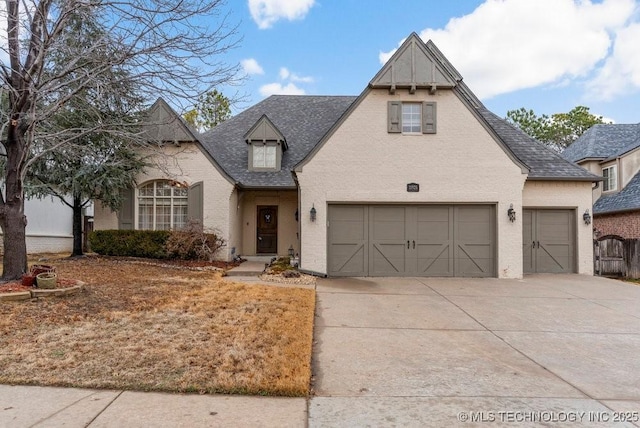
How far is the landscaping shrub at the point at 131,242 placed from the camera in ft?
43.6

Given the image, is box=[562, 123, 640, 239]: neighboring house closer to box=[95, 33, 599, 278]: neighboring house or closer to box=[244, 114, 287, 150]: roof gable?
box=[95, 33, 599, 278]: neighboring house

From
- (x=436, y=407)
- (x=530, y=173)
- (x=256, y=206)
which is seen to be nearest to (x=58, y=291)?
(x=436, y=407)

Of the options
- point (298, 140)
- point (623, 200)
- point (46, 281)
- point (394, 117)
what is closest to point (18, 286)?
point (46, 281)

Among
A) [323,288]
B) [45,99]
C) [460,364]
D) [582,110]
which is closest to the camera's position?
[460,364]

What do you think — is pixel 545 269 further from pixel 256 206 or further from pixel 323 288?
pixel 256 206

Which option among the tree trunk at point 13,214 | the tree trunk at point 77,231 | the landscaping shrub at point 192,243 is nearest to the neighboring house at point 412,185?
the landscaping shrub at point 192,243

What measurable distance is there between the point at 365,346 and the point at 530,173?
1012 centimetres

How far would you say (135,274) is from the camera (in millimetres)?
10414

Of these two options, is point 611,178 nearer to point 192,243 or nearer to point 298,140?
point 298,140

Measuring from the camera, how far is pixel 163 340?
4.94 m

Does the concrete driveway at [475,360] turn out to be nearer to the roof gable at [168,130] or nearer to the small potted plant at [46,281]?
the small potted plant at [46,281]

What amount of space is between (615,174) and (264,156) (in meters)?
16.3

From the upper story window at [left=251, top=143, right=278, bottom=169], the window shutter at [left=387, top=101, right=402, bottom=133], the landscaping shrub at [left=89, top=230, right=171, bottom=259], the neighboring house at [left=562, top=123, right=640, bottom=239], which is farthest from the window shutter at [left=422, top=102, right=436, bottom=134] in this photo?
the landscaping shrub at [left=89, top=230, right=171, bottom=259]

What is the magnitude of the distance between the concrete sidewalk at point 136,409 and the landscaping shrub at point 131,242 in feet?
32.8
